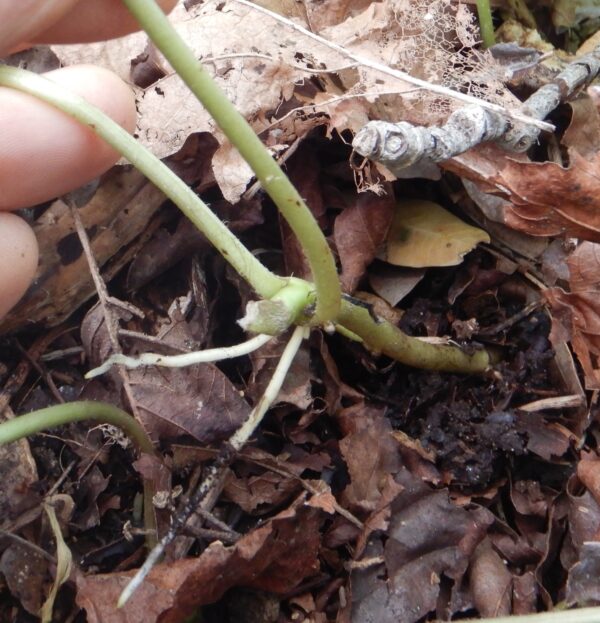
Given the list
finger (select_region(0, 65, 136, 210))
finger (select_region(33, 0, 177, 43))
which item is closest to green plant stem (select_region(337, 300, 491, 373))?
finger (select_region(0, 65, 136, 210))

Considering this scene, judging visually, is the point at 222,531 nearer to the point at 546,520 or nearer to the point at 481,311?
the point at 546,520

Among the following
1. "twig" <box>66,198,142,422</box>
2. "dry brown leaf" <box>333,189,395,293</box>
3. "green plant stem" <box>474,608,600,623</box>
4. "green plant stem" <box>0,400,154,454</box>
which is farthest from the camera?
"dry brown leaf" <box>333,189,395,293</box>

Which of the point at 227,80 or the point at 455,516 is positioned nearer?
the point at 455,516

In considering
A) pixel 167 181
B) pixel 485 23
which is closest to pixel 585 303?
pixel 485 23

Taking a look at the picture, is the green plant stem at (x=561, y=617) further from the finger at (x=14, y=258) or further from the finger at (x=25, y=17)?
the finger at (x=25, y=17)

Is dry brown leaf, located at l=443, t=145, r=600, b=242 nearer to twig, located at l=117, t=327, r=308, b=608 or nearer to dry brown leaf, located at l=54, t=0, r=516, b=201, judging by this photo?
dry brown leaf, located at l=54, t=0, r=516, b=201

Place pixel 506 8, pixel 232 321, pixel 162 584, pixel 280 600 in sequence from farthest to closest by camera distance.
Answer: pixel 506 8 → pixel 232 321 → pixel 280 600 → pixel 162 584

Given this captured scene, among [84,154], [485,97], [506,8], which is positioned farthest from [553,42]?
[84,154]
